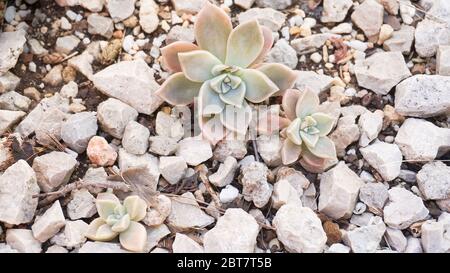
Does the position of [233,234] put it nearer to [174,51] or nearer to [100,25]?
[174,51]

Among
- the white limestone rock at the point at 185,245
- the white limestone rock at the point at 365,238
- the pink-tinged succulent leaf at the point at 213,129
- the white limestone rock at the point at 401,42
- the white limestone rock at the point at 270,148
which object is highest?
the white limestone rock at the point at 401,42

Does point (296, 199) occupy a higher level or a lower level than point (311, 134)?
lower

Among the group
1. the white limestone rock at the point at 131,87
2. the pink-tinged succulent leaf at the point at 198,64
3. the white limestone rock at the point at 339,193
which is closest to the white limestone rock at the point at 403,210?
the white limestone rock at the point at 339,193

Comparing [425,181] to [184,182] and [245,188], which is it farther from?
[184,182]

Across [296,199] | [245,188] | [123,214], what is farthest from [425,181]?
[123,214]

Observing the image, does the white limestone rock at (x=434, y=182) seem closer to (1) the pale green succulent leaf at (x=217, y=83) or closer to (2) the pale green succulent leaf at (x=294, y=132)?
(2) the pale green succulent leaf at (x=294, y=132)

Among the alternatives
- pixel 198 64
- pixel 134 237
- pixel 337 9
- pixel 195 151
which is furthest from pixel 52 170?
pixel 337 9
